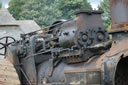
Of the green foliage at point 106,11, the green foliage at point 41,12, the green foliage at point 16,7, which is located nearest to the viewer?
the green foliage at point 106,11

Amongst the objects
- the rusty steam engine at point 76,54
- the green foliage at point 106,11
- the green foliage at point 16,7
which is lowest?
the rusty steam engine at point 76,54

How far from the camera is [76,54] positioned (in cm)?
623

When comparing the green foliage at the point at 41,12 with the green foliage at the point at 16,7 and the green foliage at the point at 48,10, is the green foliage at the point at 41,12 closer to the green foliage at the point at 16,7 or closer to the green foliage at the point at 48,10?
the green foliage at the point at 48,10

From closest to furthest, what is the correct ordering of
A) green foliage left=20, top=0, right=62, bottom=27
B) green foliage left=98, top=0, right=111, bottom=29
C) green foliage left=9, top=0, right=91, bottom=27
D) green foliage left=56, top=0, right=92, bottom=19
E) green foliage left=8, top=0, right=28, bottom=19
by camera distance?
green foliage left=98, top=0, right=111, bottom=29 → green foliage left=56, top=0, right=92, bottom=19 → green foliage left=9, top=0, right=91, bottom=27 → green foliage left=20, top=0, right=62, bottom=27 → green foliage left=8, top=0, right=28, bottom=19

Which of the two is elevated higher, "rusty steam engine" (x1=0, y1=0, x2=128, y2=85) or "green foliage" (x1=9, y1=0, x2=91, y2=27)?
"green foliage" (x1=9, y1=0, x2=91, y2=27)

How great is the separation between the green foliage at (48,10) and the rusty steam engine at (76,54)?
86.8 ft

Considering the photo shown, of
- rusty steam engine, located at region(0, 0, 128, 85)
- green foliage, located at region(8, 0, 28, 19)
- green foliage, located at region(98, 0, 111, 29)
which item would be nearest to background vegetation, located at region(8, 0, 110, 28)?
green foliage, located at region(98, 0, 111, 29)

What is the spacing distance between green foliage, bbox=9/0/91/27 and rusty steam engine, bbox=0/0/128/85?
2645 centimetres

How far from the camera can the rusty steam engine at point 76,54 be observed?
5022 millimetres

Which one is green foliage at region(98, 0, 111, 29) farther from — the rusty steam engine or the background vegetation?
the rusty steam engine

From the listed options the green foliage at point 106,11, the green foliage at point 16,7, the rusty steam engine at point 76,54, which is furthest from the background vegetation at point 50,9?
the rusty steam engine at point 76,54

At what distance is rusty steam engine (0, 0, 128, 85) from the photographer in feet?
16.5

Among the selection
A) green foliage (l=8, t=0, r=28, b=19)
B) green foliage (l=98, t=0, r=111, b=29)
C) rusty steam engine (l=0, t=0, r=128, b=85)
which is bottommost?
rusty steam engine (l=0, t=0, r=128, b=85)

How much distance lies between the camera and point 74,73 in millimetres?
5520
